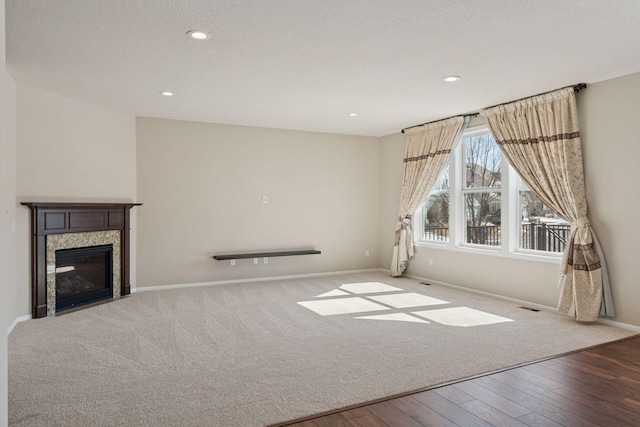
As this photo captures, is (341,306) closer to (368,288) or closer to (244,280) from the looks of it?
(368,288)

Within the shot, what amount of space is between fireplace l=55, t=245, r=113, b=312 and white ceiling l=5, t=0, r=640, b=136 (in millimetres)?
1889

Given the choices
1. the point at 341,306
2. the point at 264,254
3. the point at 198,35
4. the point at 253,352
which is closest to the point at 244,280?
the point at 264,254

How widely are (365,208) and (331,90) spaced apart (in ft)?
10.8

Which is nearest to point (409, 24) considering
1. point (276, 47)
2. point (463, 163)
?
point (276, 47)

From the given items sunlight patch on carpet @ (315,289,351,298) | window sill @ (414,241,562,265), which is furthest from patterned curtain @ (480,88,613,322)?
sunlight patch on carpet @ (315,289,351,298)

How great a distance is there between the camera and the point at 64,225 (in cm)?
475

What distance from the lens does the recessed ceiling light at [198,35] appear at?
307cm

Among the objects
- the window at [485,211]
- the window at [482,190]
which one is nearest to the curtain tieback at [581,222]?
the window at [485,211]

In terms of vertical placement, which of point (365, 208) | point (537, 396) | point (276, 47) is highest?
point (276, 47)

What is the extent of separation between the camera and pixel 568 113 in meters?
4.48

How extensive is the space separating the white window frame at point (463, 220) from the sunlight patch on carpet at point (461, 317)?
1048 mm

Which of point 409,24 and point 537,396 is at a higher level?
point 409,24

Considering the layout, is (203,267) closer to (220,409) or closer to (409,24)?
(220,409)

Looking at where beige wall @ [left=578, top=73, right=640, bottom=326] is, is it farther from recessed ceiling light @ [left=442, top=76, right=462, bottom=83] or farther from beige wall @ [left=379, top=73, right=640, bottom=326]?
recessed ceiling light @ [left=442, top=76, right=462, bottom=83]
